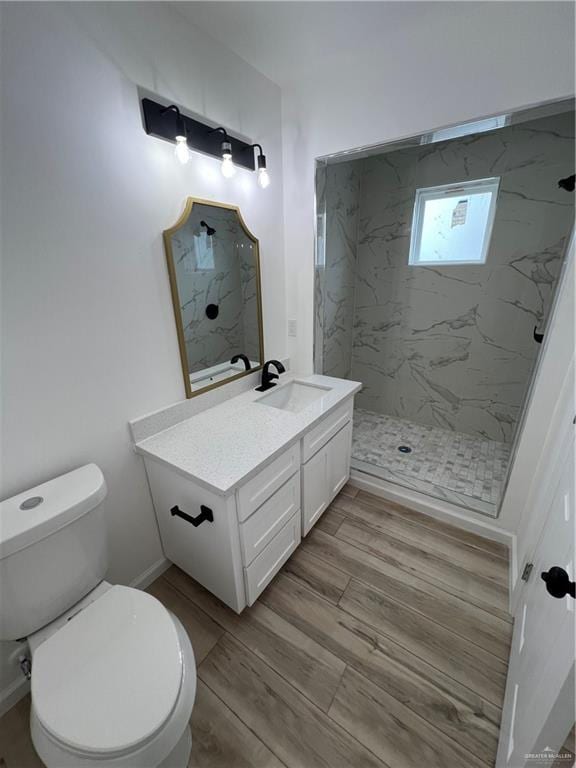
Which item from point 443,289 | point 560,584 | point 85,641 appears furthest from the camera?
point 443,289

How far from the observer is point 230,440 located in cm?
134

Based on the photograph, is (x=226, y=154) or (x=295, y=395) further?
(x=295, y=395)

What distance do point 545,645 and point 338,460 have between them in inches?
48.1

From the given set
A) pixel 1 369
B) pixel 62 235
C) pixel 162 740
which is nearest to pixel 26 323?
pixel 1 369

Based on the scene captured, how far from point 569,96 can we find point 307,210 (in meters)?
1.19

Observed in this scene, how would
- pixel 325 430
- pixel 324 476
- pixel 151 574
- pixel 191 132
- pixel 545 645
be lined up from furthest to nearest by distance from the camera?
pixel 324 476 → pixel 325 430 → pixel 151 574 → pixel 191 132 → pixel 545 645

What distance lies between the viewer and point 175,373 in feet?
4.81

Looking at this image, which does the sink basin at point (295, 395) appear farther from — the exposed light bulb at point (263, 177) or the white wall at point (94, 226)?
the exposed light bulb at point (263, 177)

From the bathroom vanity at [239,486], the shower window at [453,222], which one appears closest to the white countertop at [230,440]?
the bathroom vanity at [239,486]

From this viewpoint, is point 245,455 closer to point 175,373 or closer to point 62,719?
point 175,373

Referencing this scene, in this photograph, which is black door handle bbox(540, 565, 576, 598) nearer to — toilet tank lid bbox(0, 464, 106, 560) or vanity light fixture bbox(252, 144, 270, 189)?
toilet tank lid bbox(0, 464, 106, 560)

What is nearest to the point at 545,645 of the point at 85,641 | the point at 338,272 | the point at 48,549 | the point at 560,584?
the point at 560,584

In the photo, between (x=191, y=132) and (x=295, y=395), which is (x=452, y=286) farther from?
(x=191, y=132)

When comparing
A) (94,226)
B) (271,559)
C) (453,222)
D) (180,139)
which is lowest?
(271,559)
